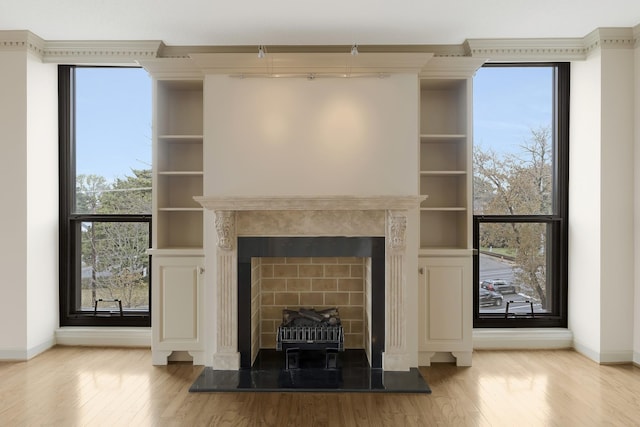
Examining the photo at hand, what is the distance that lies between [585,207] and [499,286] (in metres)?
1.10

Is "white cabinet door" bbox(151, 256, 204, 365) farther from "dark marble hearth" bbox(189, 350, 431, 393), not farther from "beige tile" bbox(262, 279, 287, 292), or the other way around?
"beige tile" bbox(262, 279, 287, 292)

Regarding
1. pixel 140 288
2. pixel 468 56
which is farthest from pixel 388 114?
pixel 140 288

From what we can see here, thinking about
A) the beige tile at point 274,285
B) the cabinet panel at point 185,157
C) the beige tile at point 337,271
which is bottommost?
the beige tile at point 274,285

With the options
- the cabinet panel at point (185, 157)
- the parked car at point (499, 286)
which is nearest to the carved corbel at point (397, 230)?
the parked car at point (499, 286)

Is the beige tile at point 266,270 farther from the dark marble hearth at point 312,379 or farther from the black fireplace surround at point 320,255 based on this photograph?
the dark marble hearth at point 312,379

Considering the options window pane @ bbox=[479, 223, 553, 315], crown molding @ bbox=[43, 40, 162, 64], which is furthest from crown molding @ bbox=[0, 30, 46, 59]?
window pane @ bbox=[479, 223, 553, 315]

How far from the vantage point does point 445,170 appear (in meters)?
4.88

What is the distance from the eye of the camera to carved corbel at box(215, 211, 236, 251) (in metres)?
4.15

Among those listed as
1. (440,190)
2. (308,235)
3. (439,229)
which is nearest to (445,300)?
(439,229)

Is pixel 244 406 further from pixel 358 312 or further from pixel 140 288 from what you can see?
pixel 140 288

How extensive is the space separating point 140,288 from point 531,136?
166 inches

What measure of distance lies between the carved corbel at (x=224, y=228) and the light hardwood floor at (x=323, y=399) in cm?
111

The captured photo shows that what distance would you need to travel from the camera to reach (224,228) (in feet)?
13.6

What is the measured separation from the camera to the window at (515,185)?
507 cm
